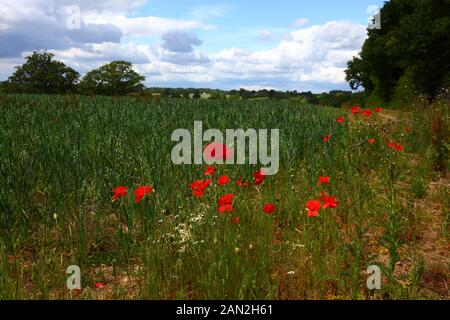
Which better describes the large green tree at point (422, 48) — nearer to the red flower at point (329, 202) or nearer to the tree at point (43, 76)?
the red flower at point (329, 202)

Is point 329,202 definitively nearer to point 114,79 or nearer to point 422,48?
point 422,48

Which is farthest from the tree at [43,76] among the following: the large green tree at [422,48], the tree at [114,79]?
the large green tree at [422,48]

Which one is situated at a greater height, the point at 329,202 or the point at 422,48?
the point at 422,48

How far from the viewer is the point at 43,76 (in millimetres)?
58312

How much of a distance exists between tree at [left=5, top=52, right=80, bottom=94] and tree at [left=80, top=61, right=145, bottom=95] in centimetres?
230

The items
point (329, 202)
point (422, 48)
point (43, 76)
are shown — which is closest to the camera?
point (329, 202)

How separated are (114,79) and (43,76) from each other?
9.66 meters

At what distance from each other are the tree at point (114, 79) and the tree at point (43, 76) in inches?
90.6

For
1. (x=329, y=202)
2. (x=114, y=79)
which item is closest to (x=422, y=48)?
(x=329, y=202)

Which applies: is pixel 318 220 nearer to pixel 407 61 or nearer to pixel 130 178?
pixel 130 178

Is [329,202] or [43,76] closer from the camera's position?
[329,202]
